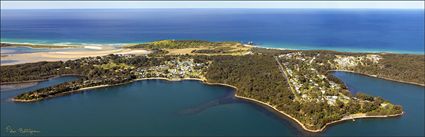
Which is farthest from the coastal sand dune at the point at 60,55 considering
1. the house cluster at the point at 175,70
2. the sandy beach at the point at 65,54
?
the house cluster at the point at 175,70

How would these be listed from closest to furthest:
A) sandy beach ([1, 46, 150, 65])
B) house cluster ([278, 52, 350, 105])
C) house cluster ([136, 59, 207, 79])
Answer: house cluster ([278, 52, 350, 105])
house cluster ([136, 59, 207, 79])
sandy beach ([1, 46, 150, 65])

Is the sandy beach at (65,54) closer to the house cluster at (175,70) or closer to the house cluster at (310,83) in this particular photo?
the house cluster at (175,70)

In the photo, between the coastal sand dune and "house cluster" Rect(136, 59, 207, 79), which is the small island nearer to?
"house cluster" Rect(136, 59, 207, 79)

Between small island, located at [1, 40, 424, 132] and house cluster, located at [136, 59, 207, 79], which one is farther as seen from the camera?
house cluster, located at [136, 59, 207, 79]

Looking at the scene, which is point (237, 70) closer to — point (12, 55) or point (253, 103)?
point (253, 103)

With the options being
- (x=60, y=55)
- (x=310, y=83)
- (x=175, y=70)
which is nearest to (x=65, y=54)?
(x=60, y=55)

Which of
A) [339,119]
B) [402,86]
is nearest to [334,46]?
[402,86]

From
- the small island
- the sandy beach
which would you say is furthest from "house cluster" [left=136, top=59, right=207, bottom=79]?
the sandy beach
